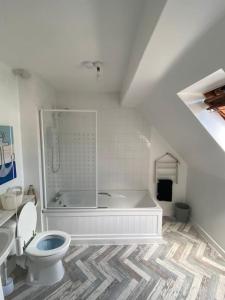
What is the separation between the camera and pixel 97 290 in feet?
6.42

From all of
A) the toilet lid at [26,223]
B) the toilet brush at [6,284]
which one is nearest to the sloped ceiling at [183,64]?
the toilet lid at [26,223]

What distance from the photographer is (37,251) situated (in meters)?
1.98

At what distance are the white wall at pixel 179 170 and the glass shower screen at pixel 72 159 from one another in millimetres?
1115

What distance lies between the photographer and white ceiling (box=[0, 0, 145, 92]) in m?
1.13

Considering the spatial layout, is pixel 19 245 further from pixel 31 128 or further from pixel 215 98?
pixel 215 98

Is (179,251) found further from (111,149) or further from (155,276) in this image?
(111,149)

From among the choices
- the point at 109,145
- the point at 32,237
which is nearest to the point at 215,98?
the point at 109,145

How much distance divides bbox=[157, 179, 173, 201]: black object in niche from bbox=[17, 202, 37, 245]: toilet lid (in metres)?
2.25

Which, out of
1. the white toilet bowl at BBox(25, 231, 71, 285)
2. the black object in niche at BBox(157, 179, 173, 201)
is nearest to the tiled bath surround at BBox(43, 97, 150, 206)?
the black object in niche at BBox(157, 179, 173, 201)

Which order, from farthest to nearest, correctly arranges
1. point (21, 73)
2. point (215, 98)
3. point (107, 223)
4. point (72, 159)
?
1. point (72, 159)
2. point (107, 223)
3. point (21, 73)
4. point (215, 98)

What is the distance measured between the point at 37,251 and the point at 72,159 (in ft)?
5.55

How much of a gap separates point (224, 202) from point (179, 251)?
0.92m

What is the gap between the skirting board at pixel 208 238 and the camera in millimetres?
2555

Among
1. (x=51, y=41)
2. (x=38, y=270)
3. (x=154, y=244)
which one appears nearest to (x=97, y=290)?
(x=38, y=270)
